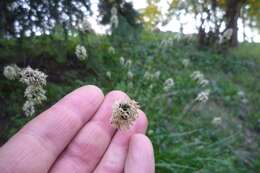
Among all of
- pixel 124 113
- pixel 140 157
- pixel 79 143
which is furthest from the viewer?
pixel 79 143

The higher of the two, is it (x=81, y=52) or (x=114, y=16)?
(x=114, y=16)

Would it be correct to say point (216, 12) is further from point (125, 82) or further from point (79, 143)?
point (79, 143)

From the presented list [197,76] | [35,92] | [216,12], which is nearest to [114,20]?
[197,76]

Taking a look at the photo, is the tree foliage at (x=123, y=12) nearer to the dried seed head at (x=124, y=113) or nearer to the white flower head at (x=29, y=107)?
the white flower head at (x=29, y=107)

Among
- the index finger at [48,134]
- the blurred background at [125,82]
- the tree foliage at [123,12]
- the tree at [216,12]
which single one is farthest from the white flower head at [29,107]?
the tree at [216,12]

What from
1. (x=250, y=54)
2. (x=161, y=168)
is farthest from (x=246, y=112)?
(x=250, y=54)

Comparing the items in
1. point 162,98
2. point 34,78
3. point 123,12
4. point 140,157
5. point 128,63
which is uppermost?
point 123,12

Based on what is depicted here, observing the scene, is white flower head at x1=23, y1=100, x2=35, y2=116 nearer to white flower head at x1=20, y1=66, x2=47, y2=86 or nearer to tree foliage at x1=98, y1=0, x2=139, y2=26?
white flower head at x1=20, y1=66, x2=47, y2=86

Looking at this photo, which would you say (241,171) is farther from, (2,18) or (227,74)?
(227,74)
